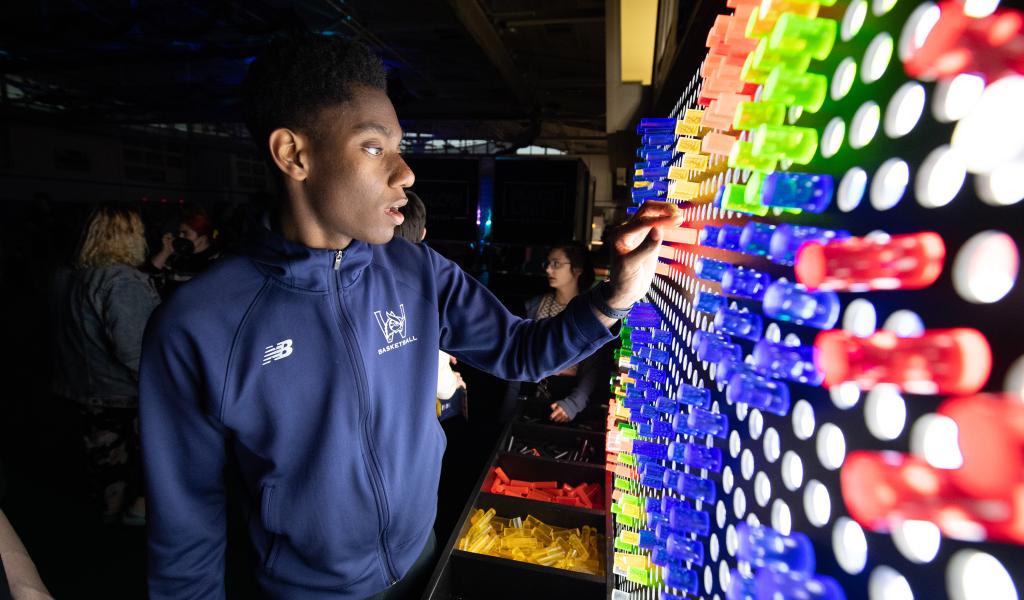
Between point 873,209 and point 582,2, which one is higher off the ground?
point 582,2

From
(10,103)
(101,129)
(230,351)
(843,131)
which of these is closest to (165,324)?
(230,351)

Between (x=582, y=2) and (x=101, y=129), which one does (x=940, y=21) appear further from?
(x=101, y=129)

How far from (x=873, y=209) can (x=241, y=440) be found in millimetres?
1347

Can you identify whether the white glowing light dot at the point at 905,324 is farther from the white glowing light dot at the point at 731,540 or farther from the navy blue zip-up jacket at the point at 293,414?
the navy blue zip-up jacket at the point at 293,414

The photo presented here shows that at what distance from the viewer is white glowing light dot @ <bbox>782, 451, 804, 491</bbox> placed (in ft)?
1.98

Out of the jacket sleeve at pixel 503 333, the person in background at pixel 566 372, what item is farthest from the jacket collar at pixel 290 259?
the person in background at pixel 566 372

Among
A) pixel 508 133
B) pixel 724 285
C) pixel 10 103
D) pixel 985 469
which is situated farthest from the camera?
pixel 508 133

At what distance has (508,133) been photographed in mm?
13664

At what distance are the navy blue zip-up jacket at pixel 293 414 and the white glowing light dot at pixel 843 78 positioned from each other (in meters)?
0.75

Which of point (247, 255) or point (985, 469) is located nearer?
point (985, 469)

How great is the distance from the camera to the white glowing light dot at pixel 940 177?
14.9 inches

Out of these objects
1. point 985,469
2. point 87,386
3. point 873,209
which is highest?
point 873,209

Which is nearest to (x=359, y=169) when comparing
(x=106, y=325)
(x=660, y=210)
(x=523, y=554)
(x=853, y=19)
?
(x=660, y=210)

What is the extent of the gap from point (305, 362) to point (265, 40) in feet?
21.2
